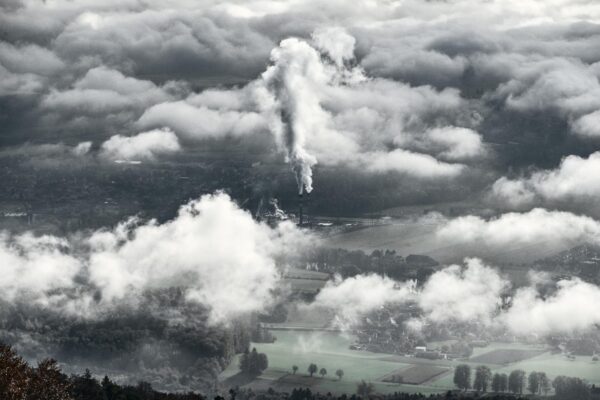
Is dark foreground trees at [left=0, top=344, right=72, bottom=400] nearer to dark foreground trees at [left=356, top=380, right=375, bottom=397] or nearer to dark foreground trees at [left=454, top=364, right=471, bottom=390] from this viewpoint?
dark foreground trees at [left=356, top=380, right=375, bottom=397]

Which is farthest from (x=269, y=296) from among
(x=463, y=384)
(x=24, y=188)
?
(x=24, y=188)

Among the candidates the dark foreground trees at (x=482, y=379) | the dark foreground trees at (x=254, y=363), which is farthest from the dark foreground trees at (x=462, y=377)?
the dark foreground trees at (x=254, y=363)

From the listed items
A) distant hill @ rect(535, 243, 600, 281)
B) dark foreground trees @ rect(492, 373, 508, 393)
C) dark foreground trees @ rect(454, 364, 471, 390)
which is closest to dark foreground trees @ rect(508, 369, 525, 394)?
dark foreground trees @ rect(492, 373, 508, 393)

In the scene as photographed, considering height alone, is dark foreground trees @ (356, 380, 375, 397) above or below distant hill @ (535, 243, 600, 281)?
below

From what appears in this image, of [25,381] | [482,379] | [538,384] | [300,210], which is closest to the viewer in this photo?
[25,381]

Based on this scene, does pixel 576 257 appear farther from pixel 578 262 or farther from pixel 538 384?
pixel 538 384

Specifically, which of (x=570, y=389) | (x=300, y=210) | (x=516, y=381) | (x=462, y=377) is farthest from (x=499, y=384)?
(x=300, y=210)

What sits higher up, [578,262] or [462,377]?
[578,262]

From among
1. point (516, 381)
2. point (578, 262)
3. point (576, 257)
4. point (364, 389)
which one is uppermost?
point (576, 257)

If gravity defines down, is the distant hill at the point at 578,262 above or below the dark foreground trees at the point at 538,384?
above

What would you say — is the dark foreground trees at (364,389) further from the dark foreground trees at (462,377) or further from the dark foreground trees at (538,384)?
the dark foreground trees at (538,384)
